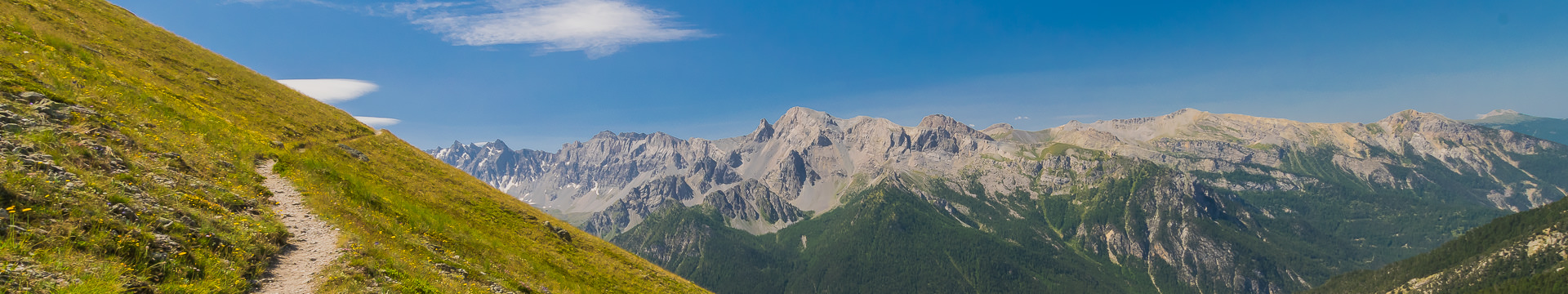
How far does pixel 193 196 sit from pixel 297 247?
8.89 feet

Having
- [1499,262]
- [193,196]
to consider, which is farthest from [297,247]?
[1499,262]

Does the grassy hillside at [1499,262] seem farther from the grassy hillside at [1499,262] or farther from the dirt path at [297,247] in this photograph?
the dirt path at [297,247]

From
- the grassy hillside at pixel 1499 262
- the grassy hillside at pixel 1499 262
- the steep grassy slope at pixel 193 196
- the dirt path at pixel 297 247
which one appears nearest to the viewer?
the steep grassy slope at pixel 193 196

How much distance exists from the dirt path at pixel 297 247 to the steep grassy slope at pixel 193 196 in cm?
38

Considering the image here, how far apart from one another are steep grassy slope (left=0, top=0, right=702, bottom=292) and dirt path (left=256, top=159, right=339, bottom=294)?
38cm

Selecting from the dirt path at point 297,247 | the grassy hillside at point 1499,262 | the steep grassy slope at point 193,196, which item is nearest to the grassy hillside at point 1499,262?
the grassy hillside at point 1499,262

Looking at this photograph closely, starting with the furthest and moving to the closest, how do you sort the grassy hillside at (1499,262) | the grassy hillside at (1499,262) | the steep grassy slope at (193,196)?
1. the grassy hillside at (1499,262)
2. the grassy hillside at (1499,262)
3. the steep grassy slope at (193,196)

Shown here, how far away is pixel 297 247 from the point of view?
14.1 metres

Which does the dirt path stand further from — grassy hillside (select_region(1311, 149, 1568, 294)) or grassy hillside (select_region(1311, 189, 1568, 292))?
grassy hillside (select_region(1311, 189, 1568, 292))

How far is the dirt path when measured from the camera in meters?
11.7

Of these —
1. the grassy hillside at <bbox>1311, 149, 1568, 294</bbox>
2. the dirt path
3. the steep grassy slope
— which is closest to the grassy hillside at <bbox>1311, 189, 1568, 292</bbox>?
the grassy hillside at <bbox>1311, 149, 1568, 294</bbox>

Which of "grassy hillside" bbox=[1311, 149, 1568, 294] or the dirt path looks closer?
the dirt path

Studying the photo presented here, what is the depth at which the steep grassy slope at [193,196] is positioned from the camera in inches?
371

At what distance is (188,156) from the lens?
17.2 meters
